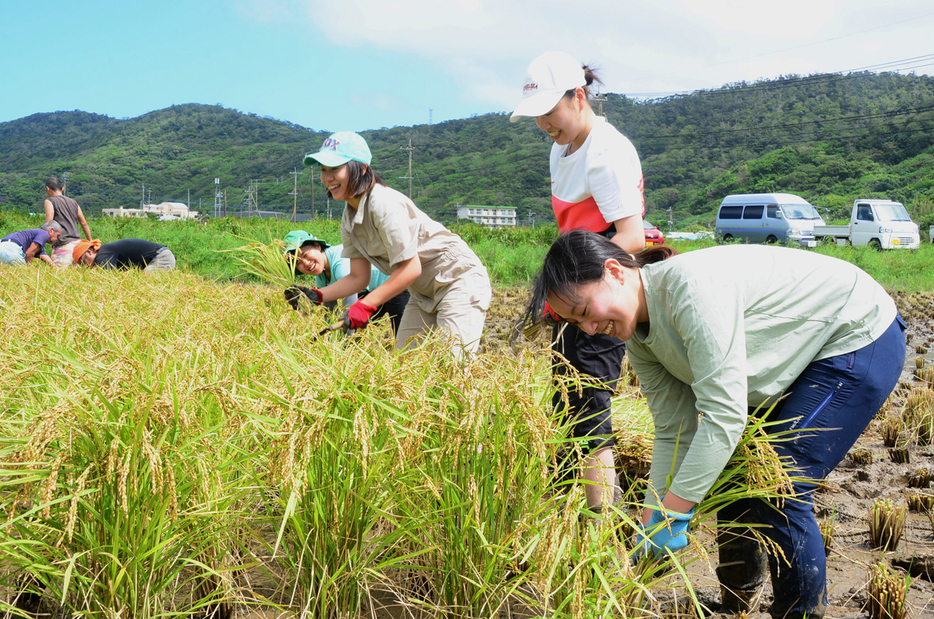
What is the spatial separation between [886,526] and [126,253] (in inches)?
266

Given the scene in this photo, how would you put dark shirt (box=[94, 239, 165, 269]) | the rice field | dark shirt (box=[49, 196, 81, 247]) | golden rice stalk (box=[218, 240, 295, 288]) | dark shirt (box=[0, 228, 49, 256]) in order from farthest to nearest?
dark shirt (box=[0, 228, 49, 256])
dark shirt (box=[49, 196, 81, 247])
dark shirt (box=[94, 239, 165, 269])
golden rice stalk (box=[218, 240, 295, 288])
the rice field

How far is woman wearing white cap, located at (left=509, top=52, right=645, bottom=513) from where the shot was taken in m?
2.14

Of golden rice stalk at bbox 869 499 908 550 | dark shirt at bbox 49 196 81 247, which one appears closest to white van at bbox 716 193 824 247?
dark shirt at bbox 49 196 81 247

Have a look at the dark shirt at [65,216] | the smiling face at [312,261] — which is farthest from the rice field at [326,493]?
the dark shirt at [65,216]

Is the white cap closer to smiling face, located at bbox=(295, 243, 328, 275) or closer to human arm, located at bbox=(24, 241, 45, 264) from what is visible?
smiling face, located at bbox=(295, 243, 328, 275)

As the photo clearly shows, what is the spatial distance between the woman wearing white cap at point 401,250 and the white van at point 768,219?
19.7 m

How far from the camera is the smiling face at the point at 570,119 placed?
7.24 feet

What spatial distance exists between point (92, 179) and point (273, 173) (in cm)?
3027

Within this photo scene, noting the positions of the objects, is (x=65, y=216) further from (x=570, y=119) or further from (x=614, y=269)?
(x=614, y=269)

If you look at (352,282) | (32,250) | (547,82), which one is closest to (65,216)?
(32,250)

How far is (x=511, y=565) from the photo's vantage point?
155 centimetres

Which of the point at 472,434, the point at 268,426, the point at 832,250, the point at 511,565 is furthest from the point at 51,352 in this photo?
the point at 832,250

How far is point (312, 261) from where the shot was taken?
393 centimetres

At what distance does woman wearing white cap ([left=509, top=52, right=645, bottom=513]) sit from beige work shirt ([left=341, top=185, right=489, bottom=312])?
61 centimetres
